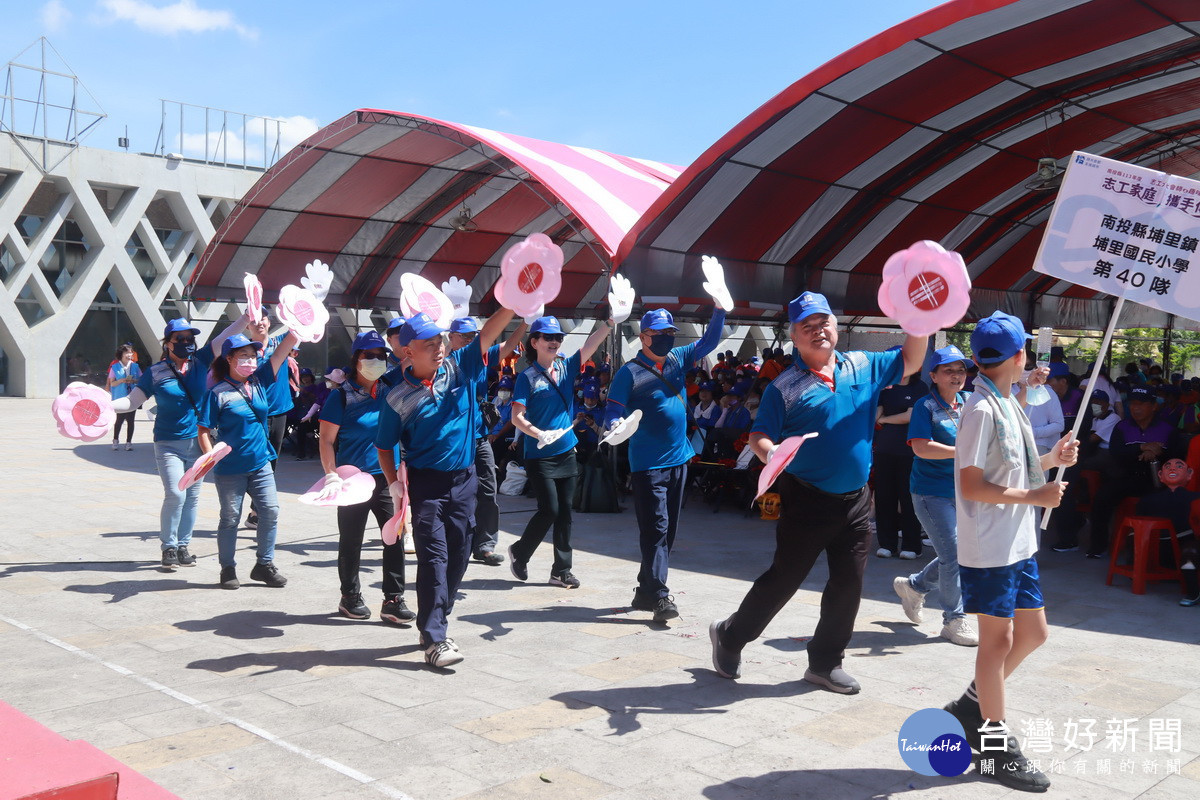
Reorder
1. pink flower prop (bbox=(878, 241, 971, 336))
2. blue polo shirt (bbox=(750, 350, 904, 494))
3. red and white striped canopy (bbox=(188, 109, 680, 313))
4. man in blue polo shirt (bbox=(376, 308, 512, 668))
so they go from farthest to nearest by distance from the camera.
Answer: red and white striped canopy (bbox=(188, 109, 680, 313)) < man in blue polo shirt (bbox=(376, 308, 512, 668)) < blue polo shirt (bbox=(750, 350, 904, 494)) < pink flower prop (bbox=(878, 241, 971, 336))

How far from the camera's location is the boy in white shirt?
358 centimetres

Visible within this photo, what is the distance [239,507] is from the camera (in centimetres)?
690

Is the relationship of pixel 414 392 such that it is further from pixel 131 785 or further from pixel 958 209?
pixel 958 209

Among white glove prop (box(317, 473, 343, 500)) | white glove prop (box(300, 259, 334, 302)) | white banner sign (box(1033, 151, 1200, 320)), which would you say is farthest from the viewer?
white glove prop (box(300, 259, 334, 302))

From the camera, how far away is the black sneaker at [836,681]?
4.68m

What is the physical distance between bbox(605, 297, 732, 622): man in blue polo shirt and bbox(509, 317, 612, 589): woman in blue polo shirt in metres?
0.78

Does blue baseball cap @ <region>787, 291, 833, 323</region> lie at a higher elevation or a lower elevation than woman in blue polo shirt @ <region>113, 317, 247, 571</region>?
higher

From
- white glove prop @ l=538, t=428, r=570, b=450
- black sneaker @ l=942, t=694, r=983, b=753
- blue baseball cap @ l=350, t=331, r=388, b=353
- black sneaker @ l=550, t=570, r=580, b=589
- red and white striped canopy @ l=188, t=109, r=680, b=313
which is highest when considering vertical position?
red and white striped canopy @ l=188, t=109, r=680, b=313

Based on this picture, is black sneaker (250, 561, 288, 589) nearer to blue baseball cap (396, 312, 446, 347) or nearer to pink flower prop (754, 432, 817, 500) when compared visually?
blue baseball cap (396, 312, 446, 347)

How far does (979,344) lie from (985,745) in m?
1.42

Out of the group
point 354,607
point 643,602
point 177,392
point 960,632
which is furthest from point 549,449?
point 960,632

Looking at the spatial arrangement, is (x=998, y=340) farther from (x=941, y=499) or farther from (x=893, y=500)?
(x=893, y=500)

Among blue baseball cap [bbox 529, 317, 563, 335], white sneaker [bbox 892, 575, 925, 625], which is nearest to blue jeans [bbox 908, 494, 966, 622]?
white sneaker [bbox 892, 575, 925, 625]

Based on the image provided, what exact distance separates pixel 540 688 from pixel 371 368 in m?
2.25
